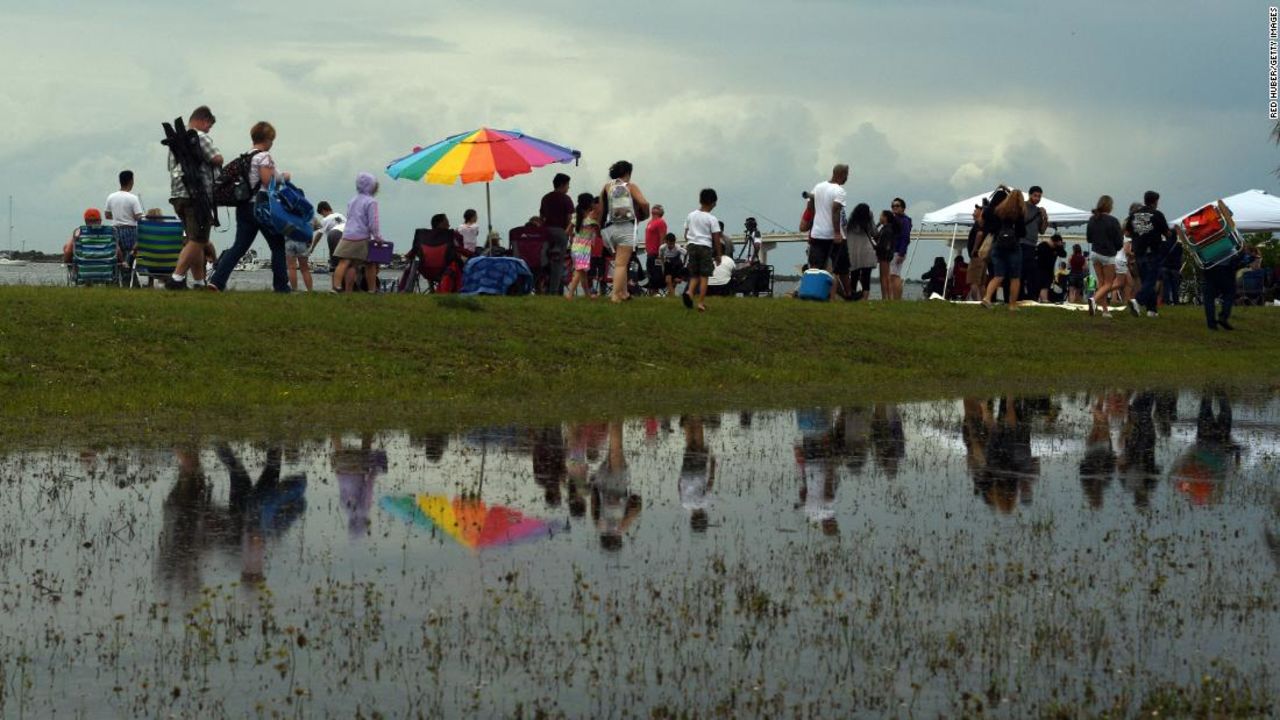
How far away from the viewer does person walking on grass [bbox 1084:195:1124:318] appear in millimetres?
28219

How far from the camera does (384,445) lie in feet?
40.7

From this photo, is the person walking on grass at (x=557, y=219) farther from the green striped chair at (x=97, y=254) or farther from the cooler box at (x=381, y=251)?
the green striped chair at (x=97, y=254)

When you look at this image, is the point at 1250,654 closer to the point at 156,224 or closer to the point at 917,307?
the point at 156,224

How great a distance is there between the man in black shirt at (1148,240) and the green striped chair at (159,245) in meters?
15.4

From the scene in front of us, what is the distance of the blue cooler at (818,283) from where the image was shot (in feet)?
89.0

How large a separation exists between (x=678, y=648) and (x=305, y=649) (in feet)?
4.46

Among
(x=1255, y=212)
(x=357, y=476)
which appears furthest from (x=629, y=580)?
(x=1255, y=212)

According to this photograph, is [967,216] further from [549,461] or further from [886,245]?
[549,461]

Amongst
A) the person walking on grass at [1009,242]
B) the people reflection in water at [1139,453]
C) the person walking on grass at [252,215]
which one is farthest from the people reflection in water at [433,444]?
the person walking on grass at [1009,242]

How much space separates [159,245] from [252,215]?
2.01 m

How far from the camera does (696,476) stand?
11.3 m

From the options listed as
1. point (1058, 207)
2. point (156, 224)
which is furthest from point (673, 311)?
point (1058, 207)

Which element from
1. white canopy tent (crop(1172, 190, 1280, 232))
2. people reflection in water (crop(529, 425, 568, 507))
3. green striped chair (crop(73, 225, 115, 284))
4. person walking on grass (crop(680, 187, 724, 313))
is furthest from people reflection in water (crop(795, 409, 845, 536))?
white canopy tent (crop(1172, 190, 1280, 232))

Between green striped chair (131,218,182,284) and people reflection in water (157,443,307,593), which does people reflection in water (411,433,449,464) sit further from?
green striped chair (131,218,182,284)
